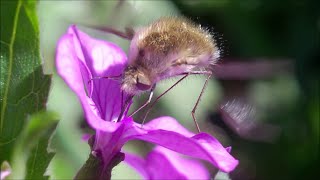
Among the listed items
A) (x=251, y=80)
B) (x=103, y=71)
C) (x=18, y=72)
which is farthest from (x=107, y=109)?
(x=251, y=80)

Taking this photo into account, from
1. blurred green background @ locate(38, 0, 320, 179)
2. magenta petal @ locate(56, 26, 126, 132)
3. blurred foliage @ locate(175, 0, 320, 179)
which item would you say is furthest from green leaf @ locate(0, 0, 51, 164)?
blurred foliage @ locate(175, 0, 320, 179)

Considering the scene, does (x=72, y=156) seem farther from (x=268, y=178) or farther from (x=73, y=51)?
(x=73, y=51)

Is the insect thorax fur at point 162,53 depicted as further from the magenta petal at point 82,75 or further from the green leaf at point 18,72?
the green leaf at point 18,72

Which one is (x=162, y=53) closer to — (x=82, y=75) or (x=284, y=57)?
(x=82, y=75)

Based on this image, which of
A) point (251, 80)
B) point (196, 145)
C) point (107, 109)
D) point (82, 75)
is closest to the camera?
point (196, 145)

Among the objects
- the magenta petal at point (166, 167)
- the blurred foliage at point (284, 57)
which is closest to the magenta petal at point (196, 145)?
the magenta petal at point (166, 167)

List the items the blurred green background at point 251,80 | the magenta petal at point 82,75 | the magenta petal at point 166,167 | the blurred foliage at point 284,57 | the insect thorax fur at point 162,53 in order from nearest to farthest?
the magenta petal at point 82,75, the insect thorax fur at point 162,53, the magenta petal at point 166,167, the blurred green background at point 251,80, the blurred foliage at point 284,57

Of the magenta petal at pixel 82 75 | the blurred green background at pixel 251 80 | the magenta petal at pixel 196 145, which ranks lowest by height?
the blurred green background at pixel 251 80
